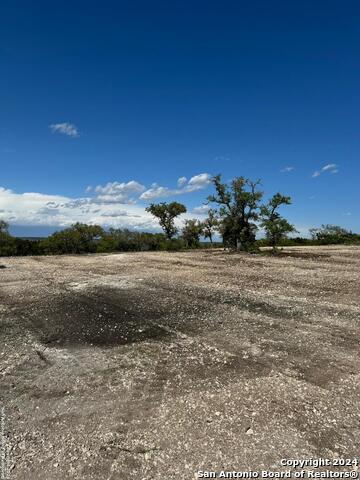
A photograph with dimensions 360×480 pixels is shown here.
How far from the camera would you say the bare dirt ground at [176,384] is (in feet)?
13.5

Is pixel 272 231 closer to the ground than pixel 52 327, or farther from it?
farther from it

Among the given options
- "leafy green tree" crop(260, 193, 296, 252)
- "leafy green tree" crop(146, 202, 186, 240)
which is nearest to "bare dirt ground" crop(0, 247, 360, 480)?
"leafy green tree" crop(260, 193, 296, 252)

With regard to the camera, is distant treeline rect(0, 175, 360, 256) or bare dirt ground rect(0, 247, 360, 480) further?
distant treeline rect(0, 175, 360, 256)

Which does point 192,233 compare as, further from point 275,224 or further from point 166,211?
point 275,224

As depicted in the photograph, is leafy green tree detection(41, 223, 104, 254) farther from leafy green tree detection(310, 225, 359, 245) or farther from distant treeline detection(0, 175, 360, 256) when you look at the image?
leafy green tree detection(310, 225, 359, 245)

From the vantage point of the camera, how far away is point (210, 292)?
13.5m

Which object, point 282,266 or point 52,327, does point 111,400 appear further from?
point 282,266

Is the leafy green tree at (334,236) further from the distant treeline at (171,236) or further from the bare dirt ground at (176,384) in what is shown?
the bare dirt ground at (176,384)

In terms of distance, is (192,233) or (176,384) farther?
(192,233)

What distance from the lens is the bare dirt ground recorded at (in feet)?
13.5

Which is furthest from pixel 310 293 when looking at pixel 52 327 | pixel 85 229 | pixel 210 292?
pixel 85 229

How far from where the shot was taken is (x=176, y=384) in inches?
A: 227

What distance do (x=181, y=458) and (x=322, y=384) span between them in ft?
9.75

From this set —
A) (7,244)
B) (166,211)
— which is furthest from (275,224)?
(7,244)
